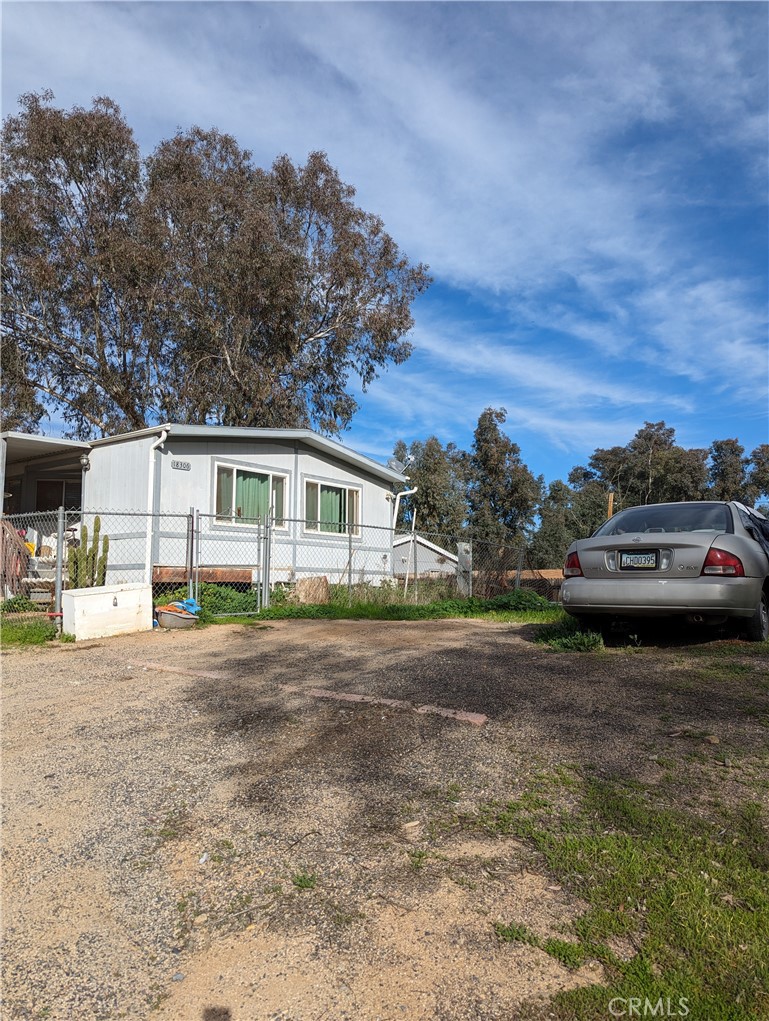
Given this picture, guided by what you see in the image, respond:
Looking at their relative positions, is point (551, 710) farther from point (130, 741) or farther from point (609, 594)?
point (130, 741)

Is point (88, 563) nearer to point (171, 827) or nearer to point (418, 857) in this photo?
point (171, 827)

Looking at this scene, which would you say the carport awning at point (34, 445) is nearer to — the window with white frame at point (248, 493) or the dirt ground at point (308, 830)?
the window with white frame at point (248, 493)

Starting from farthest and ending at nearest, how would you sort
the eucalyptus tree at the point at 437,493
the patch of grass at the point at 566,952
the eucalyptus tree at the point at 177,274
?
the eucalyptus tree at the point at 437,493 < the eucalyptus tree at the point at 177,274 < the patch of grass at the point at 566,952

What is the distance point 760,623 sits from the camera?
517 cm

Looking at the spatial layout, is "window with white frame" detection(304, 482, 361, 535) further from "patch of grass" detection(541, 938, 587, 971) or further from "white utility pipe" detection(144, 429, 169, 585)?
"patch of grass" detection(541, 938, 587, 971)

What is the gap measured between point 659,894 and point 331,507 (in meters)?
13.8

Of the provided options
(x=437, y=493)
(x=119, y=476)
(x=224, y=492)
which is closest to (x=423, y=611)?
(x=224, y=492)

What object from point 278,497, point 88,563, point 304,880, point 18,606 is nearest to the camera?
point 304,880

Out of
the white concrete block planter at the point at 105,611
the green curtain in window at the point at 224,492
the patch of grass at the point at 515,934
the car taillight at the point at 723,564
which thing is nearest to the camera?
the patch of grass at the point at 515,934

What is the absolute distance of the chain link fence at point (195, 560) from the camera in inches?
444

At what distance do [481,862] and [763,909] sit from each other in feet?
2.83

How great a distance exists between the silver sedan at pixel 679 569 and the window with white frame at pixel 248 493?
784 centimetres

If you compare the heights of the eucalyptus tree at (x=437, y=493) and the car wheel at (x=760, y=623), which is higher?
the eucalyptus tree at (x=437, y=493)

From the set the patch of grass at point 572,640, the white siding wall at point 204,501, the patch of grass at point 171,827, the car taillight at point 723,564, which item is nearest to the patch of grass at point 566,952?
the patch of grass at point 171,827
